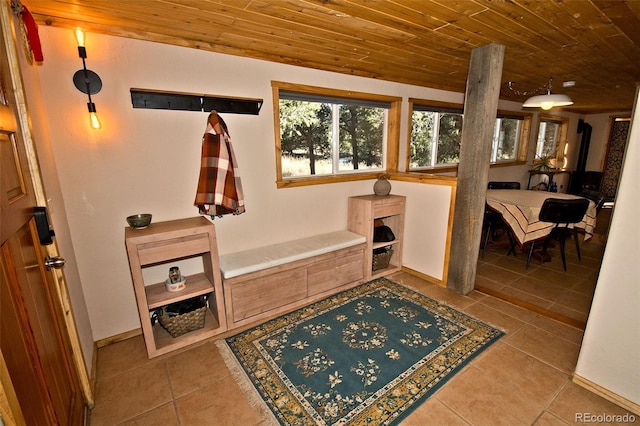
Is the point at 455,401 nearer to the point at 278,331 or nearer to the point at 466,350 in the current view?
the point at 466,350

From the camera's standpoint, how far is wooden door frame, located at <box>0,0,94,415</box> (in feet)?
4.13

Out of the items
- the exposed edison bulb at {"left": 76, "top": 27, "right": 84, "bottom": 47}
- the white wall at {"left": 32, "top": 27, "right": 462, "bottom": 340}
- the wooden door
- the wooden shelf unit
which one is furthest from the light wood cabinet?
the exposed edison bulb at {"left": 76, "top": 27, "right": 84, "bottom": 47}

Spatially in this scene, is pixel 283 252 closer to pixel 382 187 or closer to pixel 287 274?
pixel 287 274

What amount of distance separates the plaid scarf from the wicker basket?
176 cm

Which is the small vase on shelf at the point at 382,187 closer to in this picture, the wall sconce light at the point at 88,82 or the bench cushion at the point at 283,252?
the bench cushion at the point at 283,252

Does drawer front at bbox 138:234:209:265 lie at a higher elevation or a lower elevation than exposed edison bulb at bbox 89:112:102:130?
lower

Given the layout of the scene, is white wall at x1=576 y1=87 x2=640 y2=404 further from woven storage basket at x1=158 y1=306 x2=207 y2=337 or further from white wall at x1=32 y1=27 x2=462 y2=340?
woven storage basket at x1=158 y1=306 x2=207 y2=337

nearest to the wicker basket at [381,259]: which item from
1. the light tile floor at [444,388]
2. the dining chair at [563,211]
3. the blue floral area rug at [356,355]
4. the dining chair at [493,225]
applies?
the blue floral area rug at [356,355]

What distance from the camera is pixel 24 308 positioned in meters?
1.01

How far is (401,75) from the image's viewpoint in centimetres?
340

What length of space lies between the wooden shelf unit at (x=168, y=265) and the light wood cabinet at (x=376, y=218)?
5.20 ft

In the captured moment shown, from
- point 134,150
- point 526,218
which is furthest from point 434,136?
point 134,150

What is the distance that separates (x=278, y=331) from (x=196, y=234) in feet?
3.31

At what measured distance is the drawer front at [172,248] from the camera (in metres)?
1.95
